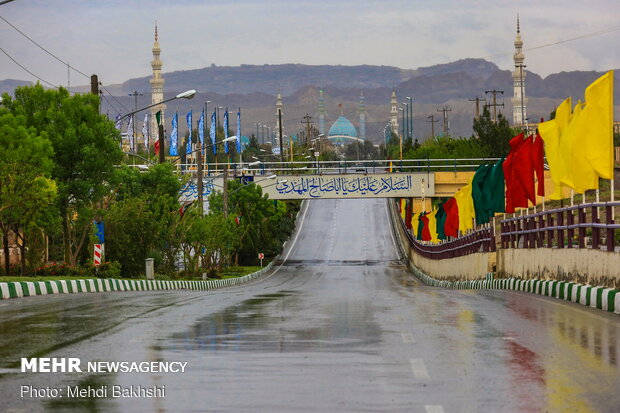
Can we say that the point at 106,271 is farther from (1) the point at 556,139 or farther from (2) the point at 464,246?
(1) the point at 556,139

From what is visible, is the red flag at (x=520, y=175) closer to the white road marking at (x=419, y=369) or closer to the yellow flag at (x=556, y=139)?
the yellow flag at (x=556, y=139)

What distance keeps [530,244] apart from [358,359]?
2587 cm

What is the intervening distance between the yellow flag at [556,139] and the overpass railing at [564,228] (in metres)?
0.90

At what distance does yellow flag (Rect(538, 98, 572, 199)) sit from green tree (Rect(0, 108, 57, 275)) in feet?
69.8

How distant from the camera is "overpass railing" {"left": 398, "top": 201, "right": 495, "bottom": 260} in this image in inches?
2029

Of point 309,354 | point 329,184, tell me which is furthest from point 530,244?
point 329,184

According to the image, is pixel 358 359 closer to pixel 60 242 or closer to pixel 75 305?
pixel 75 305

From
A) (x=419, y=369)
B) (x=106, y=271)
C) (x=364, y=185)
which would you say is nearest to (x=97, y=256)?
(x=106, y=271)

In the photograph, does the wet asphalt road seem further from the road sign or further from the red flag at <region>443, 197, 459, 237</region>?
the red flag at <region>443, 197, 459, 237</region>

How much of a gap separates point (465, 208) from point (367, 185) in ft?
114

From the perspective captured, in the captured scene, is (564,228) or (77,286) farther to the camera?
(77,286)

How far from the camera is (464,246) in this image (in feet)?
200

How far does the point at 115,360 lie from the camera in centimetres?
1268

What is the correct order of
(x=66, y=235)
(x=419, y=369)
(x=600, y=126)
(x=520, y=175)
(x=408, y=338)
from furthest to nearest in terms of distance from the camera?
1. (x=66, y=235)
2. (x=520, y=175)
3. (x=600, y=126)
4. (x=408, y=338)
5. (x=419, y=369)
